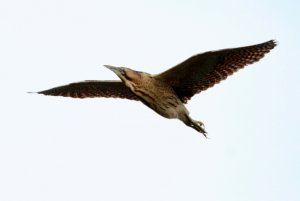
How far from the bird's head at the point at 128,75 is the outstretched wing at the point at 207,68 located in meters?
0.29

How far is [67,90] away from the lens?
13.4 m

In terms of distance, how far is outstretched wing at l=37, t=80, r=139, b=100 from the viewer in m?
13.1

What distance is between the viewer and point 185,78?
12.3 m

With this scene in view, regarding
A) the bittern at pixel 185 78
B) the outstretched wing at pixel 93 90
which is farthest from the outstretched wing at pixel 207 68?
the outstretched wing at pixel 93 90

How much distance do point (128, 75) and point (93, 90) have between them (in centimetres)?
135

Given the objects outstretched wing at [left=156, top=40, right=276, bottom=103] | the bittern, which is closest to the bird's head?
the bittern

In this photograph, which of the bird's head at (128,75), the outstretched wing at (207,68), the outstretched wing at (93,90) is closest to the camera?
the outstretched wing at (207,68)

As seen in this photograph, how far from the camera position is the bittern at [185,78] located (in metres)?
11.8

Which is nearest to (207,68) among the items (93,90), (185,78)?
(185,78)

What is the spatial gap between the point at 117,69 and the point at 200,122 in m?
1.42

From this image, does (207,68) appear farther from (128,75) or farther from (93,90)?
(93,90)

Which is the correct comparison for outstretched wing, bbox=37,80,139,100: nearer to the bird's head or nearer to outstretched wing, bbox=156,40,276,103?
the bird's head

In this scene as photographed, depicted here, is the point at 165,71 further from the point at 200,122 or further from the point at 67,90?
the point at 67,90

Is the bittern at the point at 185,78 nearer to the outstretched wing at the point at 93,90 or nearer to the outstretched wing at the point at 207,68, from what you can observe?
the outstretched wing at the point at 207,68
